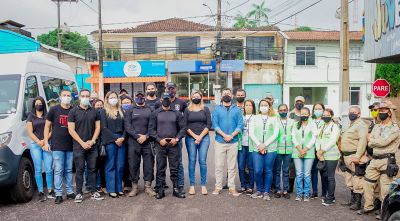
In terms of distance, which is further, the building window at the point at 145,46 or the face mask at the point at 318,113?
the building window at the point at 145,46

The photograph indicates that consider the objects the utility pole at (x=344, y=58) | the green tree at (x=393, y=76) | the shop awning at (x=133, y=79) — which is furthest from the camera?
the green tree at (x=393, y=76)

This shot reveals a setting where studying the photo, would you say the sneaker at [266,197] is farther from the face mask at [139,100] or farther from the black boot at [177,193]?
the face mask at [139,100]

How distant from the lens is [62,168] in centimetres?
714

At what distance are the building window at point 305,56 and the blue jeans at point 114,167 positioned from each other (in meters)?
26.2

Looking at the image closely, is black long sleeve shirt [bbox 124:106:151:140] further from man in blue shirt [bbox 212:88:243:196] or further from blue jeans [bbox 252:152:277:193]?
blue jeans [bbox 252:152:277:193]

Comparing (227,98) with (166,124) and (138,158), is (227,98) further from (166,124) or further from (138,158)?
(138,158)

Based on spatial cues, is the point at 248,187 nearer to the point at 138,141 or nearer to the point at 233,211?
the point at 233,211

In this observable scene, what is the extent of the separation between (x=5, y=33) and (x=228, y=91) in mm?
5230

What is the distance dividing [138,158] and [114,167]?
47cm

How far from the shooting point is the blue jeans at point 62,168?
23.2 ft

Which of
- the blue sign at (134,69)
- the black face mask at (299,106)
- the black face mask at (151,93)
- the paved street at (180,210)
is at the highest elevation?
the blue sign at (134,69)

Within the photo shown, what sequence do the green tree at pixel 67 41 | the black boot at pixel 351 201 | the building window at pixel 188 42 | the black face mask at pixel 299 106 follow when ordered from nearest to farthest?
the black boot at pixel 351 201 < the black face mask at pixel 299 106 < the building window at pixel 188 42 < the green tree at pixel 67 41

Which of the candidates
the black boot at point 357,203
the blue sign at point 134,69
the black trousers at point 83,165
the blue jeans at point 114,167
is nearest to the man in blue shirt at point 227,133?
the blue jeans at point 114,167

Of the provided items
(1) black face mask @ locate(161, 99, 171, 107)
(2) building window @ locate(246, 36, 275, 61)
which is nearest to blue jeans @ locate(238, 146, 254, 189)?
(1) black face mask @ locate(161, 99, 171, 107)
